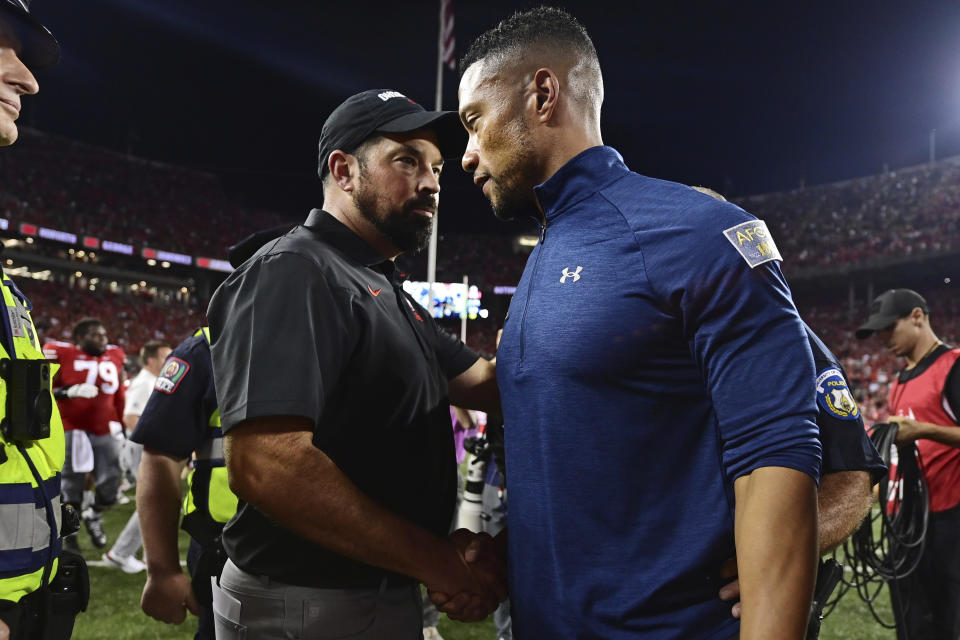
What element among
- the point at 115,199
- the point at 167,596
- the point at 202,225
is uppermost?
the point at 115,199

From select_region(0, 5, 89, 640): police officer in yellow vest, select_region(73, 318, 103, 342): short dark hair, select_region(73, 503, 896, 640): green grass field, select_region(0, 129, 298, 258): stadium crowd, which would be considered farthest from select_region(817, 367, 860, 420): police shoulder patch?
select_region(0, 129, 298, 258): stadium crowd

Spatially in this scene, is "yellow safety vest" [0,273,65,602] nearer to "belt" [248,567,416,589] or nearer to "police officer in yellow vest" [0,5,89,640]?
"police officer in yellow vest" [0,5,89,640]

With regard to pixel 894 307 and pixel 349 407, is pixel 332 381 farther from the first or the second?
pixel 894 307

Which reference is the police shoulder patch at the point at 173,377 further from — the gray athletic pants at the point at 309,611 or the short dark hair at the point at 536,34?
the short dark hair at the point at 536,34

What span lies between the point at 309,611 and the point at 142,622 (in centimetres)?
467

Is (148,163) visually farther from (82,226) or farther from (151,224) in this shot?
(82,226)

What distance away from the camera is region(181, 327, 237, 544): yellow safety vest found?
3.18 m

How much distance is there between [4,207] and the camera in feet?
107

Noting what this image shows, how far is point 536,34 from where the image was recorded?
1.75m

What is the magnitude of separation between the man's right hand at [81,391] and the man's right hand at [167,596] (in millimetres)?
5821

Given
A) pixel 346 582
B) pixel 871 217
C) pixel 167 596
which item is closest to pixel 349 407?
pixel 346 582

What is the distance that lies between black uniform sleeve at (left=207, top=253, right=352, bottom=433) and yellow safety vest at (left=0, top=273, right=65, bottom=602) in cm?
71

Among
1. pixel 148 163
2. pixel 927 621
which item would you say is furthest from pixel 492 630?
pixel 148 163

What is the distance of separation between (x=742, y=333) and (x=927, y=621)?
180 inches
